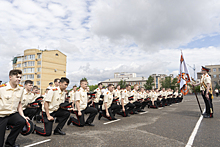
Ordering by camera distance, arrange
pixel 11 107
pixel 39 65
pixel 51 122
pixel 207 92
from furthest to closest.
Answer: pixel 39 65
pixel 207 92
pixel 51 122
pixel 11 107

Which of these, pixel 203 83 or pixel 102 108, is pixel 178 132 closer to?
pixel 102 108

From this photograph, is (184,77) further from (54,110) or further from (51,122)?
(51,122)

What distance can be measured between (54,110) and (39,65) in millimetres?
58601

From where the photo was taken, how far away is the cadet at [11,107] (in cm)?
409

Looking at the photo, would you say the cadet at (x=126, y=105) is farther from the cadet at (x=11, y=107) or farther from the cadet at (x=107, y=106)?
the cadet at (x=11, y=107)

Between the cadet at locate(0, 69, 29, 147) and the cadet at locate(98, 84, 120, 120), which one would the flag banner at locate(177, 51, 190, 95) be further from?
the cadet at locate(0, 69, 29, 147)

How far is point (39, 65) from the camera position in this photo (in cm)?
5950

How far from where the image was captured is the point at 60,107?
18.8 feet

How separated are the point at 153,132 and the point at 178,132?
0.80 m

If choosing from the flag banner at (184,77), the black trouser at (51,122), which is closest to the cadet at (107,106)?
the black trouser at (51,122)

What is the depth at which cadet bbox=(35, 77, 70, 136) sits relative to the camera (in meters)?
5.25

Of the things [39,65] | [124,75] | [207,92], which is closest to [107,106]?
[207,92]

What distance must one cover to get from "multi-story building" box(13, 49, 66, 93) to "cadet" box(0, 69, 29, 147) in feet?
190

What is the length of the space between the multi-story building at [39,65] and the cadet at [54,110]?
186 feet
